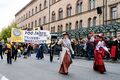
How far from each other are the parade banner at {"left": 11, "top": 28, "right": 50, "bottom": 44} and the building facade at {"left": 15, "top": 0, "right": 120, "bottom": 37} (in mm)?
9973

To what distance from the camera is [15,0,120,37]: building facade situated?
4012 cm

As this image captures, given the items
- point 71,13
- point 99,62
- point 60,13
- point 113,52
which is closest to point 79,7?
point 71,13

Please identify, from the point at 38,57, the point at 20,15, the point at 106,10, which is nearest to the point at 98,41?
the point at 38,57

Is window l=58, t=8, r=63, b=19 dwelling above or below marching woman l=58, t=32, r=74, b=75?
above

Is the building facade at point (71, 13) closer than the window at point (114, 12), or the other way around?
the window at point (114, 12)

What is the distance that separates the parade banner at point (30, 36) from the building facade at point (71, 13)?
32.7 ft

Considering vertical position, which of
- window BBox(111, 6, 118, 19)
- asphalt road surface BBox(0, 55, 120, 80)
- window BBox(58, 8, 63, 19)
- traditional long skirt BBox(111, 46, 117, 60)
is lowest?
asphalt road surface BBox(0, 55, 120, 80)

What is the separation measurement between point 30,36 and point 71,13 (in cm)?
2227

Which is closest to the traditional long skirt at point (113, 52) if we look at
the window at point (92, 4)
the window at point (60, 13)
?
the window at point (92, 4)

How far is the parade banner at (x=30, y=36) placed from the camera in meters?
30.4

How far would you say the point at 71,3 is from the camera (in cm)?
5222

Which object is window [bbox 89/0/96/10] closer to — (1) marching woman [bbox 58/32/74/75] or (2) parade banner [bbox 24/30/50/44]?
(2) parade banner [bbox 24/30/50/44]

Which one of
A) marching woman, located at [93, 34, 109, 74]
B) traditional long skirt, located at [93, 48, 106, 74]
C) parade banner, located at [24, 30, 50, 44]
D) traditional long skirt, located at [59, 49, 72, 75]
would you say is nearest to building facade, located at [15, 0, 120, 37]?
parade banner, located at [24, 30, 50, 44]

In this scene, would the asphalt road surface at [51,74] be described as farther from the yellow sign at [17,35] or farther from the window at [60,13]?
the window at [60,13]
